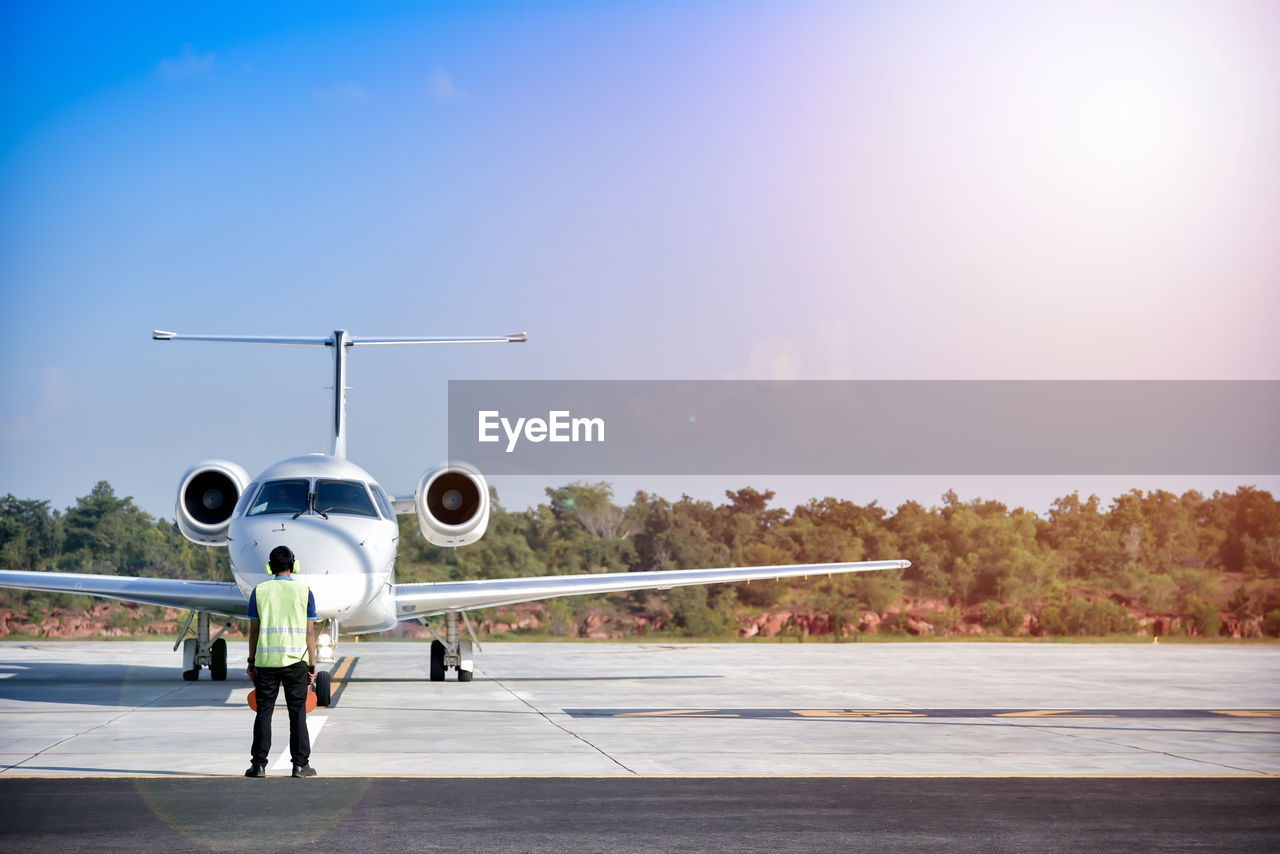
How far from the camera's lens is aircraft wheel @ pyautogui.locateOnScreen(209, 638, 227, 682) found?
20.4 meters

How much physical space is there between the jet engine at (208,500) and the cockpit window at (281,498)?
3607 millimetres

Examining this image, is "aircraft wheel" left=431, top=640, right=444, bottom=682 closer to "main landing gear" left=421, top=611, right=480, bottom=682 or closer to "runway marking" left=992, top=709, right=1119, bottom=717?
"main landing gear" left=421, top=611, right=480, bottom=682

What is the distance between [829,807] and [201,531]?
1328cm

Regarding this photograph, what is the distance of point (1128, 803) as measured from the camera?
8836mm

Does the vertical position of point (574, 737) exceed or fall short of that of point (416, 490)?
it falls short

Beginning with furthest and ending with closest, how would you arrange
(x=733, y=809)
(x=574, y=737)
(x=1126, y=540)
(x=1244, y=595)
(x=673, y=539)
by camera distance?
(x=1126, y=540) → (x=673, y=539) → (x=1244, y=595) → (x=574, y=737) → (x=733, y=809)

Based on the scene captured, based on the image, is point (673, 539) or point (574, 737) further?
point (673, 539)

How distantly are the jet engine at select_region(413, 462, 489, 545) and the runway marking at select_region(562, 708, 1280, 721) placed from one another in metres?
5.03

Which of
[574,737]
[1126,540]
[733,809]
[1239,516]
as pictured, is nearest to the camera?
[733,809]

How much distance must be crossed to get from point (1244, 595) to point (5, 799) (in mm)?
53371

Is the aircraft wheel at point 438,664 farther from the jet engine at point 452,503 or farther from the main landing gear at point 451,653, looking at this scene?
the jet engine at point 452,503

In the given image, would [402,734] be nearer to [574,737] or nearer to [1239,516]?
[574,737]

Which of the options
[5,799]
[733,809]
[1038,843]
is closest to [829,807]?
[733,809]

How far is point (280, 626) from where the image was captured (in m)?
9.91
